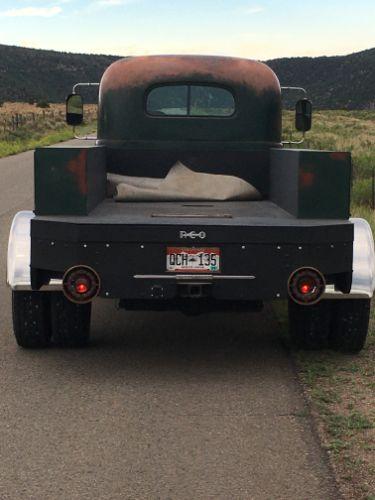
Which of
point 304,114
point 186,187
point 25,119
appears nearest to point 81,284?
point 186,187

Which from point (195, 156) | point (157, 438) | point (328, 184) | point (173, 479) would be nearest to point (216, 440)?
point (157, 438)

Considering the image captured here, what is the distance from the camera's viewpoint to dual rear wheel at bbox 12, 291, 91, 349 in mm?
6441

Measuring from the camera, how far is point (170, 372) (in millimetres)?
6152

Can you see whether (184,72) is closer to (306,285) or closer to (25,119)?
(306,285)

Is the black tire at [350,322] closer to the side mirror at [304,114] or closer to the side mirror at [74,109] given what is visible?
the side mirror at [304,114]

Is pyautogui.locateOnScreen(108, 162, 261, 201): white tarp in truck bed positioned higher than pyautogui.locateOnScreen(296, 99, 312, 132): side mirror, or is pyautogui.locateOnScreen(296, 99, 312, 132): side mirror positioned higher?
pyautogui.locateOnScreen(296, 99, 312, 132): side mirror

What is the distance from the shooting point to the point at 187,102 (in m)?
8.24

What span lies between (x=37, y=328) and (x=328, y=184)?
7.18 ft

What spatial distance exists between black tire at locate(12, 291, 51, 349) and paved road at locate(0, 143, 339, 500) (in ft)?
0.36

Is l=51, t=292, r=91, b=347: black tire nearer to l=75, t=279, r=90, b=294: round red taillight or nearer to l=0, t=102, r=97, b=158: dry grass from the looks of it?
l=75, t=279, r=90, b=294: round red taillight

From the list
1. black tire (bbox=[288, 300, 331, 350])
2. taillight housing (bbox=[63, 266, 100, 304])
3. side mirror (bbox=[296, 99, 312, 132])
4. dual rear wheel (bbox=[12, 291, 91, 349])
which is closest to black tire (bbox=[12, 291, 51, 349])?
dual rear wheel (bbox=[12, 291, 91, 349])

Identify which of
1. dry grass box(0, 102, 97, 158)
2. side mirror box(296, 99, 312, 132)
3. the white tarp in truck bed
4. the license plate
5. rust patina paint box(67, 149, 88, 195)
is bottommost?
dry grass box(0, 102, 97, 158)

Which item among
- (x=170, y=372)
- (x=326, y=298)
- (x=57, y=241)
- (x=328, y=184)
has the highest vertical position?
(x=328, y=184)

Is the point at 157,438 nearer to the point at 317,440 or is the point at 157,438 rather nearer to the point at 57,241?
the point at 317,440
